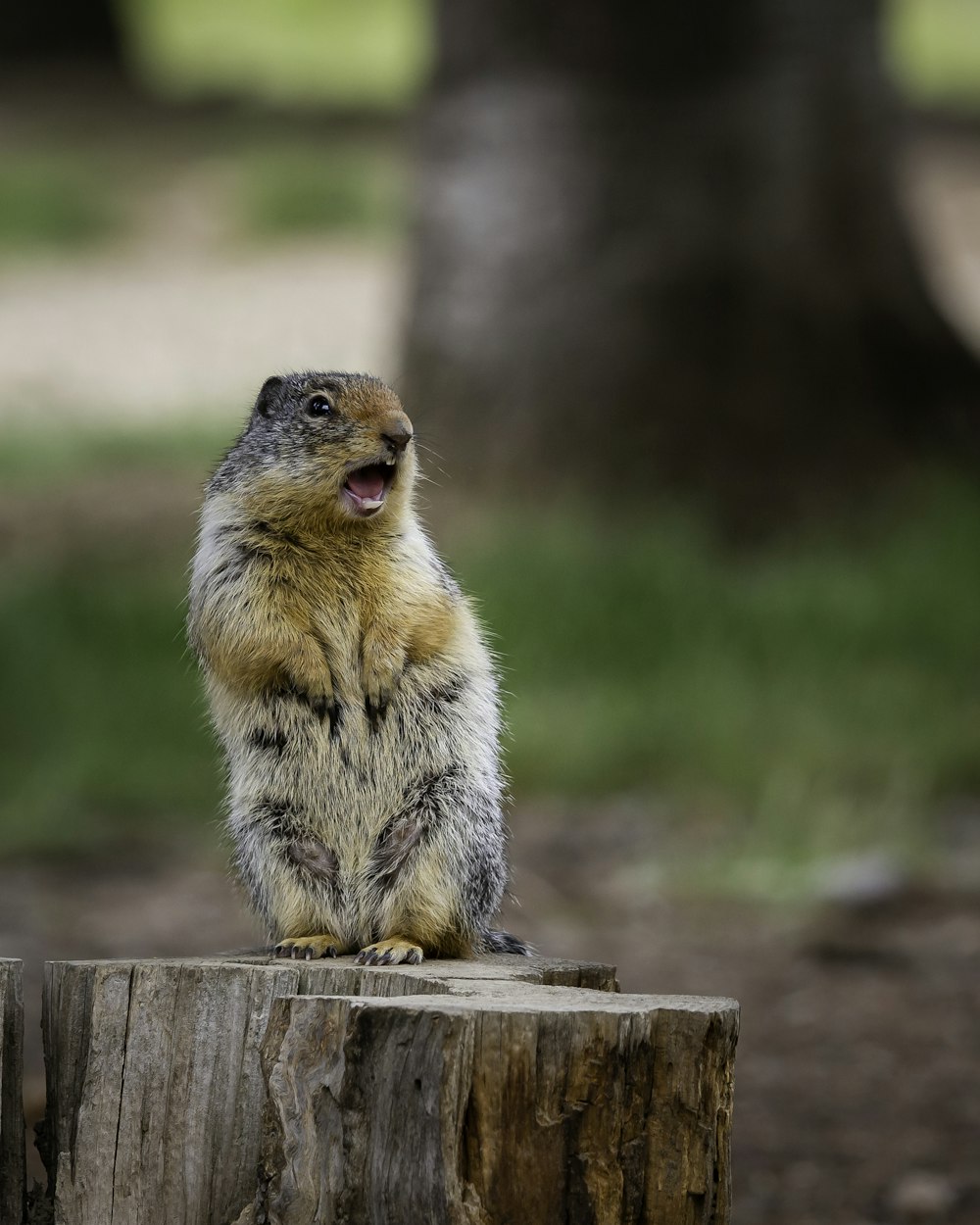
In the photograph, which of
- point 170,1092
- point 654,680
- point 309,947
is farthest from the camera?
point 654,680

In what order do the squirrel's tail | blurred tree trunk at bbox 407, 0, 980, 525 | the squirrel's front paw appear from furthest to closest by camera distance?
blurred tree trunk at bbox 407, 0, 980, 525 < the squirrel's tail < the squirrel's front paw

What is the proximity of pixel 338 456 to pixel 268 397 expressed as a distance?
1.53ft

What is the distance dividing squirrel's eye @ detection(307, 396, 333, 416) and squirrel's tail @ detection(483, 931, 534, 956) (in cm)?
128

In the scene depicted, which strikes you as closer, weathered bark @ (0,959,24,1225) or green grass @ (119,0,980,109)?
weathered bark @ (0,959,24,1225)

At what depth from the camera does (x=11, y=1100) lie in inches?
142

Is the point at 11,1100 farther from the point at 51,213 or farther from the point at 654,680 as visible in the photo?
the point at 51,213

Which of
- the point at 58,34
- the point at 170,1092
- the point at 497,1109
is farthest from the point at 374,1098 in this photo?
the point at 58,34

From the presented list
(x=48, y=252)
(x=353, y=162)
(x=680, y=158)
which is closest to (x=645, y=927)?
(x=680, y=158)

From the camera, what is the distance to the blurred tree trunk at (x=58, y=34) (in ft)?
83.3

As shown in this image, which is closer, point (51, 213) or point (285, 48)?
point (51, 213)

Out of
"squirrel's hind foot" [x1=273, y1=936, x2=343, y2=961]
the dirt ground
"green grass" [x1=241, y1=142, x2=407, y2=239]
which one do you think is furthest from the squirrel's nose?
"green grass" [x1=241, y1=142, x2=407, y2=239]

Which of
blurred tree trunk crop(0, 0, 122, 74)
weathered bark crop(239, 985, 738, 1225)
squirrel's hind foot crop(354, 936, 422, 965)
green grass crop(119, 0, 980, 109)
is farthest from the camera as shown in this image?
green grass crop(119, 0, 980, 109)

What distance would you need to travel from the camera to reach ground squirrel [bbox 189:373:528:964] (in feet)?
13.2

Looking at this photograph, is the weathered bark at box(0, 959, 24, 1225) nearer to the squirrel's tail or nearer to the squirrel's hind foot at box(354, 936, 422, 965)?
the squirrel's hind foot at box(354, 936, 422, 965)
